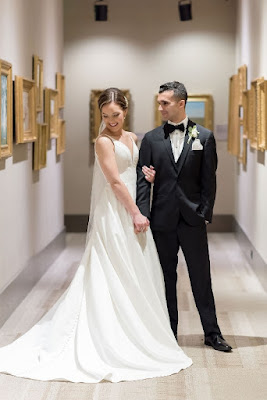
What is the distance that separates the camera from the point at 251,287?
30.1ft

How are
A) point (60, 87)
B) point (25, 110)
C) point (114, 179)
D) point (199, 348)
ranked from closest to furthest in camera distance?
point (114, 179) < point (199, 348) < point (25, 110) < point (60, 87)

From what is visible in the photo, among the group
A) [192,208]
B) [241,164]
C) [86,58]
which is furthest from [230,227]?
[192,208]

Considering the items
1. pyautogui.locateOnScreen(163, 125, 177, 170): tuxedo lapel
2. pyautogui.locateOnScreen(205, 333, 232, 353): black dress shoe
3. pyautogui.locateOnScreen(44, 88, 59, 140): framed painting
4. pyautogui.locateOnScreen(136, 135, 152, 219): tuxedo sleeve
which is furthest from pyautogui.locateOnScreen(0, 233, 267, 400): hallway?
pyautogui.locateOnScreen(44, 88, 59, 140): framed painting

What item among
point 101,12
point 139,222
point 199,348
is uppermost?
point 101,12

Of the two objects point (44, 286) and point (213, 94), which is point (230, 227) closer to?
point (213, 94)

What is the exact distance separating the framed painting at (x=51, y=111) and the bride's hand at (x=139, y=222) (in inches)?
174

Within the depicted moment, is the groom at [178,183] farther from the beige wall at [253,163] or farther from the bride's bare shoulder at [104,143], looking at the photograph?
the beige wall at [253,163]

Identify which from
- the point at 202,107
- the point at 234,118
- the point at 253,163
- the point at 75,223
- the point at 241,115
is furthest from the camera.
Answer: the point at 75,223

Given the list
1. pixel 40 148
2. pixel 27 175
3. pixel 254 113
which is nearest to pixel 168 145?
pixel 27 175

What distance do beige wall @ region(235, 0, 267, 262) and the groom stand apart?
305 cm

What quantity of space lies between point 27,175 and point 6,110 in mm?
1415

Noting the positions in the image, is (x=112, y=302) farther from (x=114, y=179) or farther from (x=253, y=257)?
(x=253, y=257)

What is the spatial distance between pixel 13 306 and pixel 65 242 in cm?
454

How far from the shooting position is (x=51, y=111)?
35.4 ft
